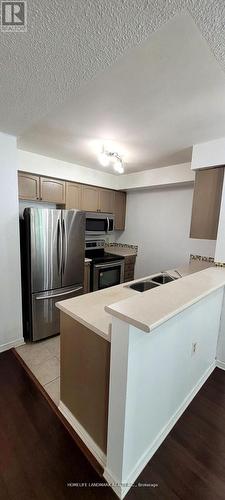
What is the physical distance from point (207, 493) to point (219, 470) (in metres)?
0.17

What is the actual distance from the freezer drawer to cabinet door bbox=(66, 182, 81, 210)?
139cm

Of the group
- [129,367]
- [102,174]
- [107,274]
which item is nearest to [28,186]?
[102,174]

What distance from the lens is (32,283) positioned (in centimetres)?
240

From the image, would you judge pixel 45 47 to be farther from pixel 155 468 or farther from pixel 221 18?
pixel 155 468

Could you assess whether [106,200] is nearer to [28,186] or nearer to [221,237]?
[28,186]

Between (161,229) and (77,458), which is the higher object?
(161,229)

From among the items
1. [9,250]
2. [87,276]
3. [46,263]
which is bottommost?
[87,276]

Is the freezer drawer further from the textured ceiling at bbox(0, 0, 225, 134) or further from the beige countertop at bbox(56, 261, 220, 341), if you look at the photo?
the textured ceiling at bbox(0, 0, 225, 134)

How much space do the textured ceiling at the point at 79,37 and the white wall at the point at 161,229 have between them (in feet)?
8.16

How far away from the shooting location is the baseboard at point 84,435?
1.27 metres

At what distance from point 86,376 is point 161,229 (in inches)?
118

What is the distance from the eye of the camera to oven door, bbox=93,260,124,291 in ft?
11.3

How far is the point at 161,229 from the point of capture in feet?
12.6

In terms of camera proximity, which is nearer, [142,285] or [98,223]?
[142,285]
